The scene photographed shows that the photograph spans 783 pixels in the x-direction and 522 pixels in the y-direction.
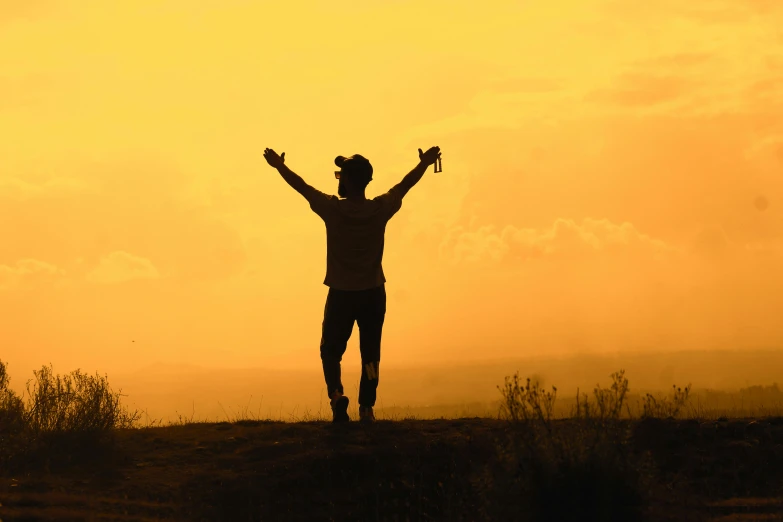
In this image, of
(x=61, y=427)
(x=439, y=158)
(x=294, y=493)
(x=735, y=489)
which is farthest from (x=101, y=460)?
(x=735, y=489)

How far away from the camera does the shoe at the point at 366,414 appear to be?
502 inches

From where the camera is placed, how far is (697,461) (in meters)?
11.1

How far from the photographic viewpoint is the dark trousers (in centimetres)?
1257

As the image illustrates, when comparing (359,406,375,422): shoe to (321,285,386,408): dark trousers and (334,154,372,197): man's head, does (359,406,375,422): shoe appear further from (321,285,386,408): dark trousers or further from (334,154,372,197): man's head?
(334,154,372,197): man's head

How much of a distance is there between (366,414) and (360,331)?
1.01m

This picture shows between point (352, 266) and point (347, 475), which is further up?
point (352, 266)

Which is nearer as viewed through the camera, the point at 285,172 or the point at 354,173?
the point at 285,172

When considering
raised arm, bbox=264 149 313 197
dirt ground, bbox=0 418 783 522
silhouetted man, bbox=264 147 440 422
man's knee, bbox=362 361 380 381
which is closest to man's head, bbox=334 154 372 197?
silhouetted man, bbox=264 147 440 422

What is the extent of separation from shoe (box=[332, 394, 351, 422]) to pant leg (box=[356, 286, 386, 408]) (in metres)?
0.26

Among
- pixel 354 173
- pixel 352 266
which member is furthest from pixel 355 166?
pixel 352 266

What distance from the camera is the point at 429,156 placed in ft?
42.6

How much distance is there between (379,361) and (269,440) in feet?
5.34

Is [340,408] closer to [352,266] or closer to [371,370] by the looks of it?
[371,370]

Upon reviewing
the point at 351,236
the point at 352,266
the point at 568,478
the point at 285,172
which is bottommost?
the point at 568,478
